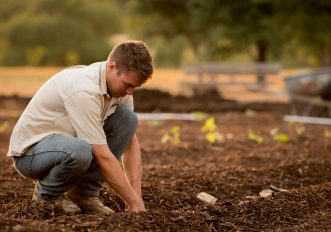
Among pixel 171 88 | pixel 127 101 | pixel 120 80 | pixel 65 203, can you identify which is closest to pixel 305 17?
pixel 171 88

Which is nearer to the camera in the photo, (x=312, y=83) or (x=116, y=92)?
(x=116, y=92)

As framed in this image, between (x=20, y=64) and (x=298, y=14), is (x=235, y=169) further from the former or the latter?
(x=20, y=64)

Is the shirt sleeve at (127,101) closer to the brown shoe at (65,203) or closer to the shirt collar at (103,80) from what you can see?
the shirt collar at (103,80)

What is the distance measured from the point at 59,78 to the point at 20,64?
5006 centimetres

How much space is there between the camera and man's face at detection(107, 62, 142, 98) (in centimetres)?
382

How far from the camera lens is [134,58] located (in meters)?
3.78

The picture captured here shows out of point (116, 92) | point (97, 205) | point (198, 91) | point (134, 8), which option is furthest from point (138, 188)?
point (134, 8)

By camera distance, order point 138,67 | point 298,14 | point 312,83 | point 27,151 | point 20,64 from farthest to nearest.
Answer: point 20,64 → point 298,14 → point 312,83 → point 27,151 → point 138,67

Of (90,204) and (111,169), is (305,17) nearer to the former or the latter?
(90,204)

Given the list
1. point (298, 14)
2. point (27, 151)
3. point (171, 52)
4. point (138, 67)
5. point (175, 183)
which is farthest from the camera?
point (171, 52)

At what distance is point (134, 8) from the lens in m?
31.0

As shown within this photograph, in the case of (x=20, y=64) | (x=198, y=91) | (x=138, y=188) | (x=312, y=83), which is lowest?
(x=20, y=64)

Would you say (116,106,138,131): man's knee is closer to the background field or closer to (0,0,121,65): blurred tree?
the background field

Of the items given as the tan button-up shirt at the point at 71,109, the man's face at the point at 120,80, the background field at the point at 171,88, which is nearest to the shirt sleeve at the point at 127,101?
the tan button-up shirt at the point at 71,109
